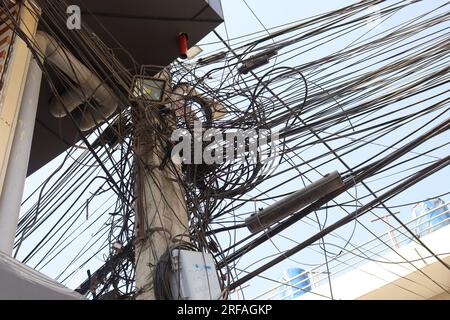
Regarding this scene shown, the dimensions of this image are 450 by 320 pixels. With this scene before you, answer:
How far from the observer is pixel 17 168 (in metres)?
2.48

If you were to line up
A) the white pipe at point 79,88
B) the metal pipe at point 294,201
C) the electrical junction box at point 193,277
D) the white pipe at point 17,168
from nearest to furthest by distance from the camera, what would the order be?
the electrical junction box at point 193,277
the white pipe at point 17,168
the metal pipe at point 294,201
the white pipe at point 79,88

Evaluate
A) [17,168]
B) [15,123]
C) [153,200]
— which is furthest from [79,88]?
[153,200]

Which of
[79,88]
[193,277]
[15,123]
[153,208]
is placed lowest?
[193,277]

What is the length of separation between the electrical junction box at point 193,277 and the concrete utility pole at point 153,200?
0.50 ft

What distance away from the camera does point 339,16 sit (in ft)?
12.4

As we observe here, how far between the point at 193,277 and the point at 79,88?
170 cm

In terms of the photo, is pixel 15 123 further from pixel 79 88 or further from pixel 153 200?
pixel 153 200

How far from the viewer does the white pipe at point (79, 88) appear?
313 centimetres

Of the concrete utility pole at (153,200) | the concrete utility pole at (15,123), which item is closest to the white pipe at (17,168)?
the concrete utility pole at (15,123)

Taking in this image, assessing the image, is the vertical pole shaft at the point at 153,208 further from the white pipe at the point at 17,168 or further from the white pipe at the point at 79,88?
the white pipe at the point at 17,168

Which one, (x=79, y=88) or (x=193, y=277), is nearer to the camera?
(x=193, y=277)

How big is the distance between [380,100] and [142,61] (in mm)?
1958

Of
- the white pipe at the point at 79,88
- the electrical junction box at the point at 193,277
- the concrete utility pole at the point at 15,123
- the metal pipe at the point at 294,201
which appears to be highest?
the white pipe at the point at 79,88

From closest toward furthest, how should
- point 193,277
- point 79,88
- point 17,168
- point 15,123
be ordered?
point 193,277
point 17,168
point 15,123
point 79,88
